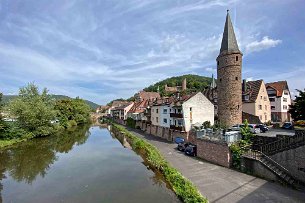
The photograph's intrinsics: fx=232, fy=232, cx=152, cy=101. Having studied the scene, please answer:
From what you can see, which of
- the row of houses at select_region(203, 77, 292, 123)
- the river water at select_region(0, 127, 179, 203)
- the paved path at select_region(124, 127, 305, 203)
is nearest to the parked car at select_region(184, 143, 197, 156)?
the paved path at select_region(124, 127, 305, 203)

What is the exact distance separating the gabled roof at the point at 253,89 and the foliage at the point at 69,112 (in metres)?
56.8

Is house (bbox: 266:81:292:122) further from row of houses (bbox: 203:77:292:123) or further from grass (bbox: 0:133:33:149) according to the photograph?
grass (bbox: 0:133:33:149)

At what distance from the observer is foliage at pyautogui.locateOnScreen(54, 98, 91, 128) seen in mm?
79556

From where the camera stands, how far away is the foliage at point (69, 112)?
79556 mm

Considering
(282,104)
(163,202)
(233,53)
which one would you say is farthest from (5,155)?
(282,104)

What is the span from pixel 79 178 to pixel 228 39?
106 feet

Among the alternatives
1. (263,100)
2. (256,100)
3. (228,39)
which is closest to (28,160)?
(228,39)

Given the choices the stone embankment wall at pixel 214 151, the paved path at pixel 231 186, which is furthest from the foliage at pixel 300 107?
the paved path at pixel 231 186

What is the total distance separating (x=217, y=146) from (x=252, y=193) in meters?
8.99

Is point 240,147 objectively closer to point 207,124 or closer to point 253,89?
point 207,124

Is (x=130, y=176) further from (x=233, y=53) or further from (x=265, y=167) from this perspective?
(x=233, y=53)

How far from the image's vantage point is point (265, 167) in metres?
21.0

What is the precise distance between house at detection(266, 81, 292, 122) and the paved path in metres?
37.9

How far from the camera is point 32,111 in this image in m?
52.4
